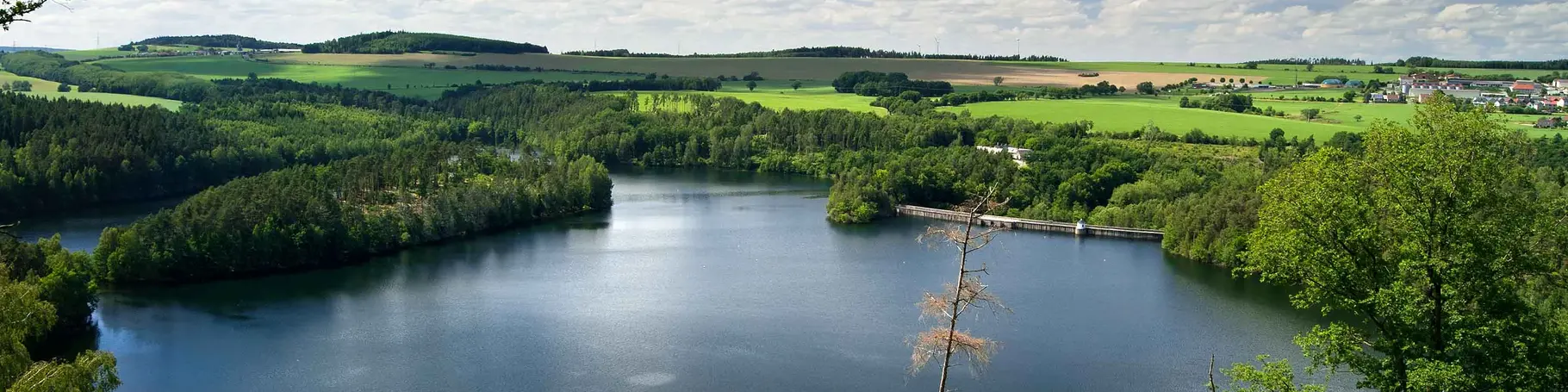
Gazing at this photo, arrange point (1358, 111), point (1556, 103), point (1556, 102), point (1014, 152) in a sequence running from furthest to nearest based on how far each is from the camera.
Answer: point (1358, 111) < point (1556, 102) < point (1556, 103) < point (1014, 152)

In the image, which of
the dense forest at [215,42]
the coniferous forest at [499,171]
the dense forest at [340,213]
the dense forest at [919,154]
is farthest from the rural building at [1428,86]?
the dense forest at [215,42]

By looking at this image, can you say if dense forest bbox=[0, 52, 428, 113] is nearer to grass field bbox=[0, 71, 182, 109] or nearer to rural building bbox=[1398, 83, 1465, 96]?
grass field bbox=[0, 71, 182, 109]

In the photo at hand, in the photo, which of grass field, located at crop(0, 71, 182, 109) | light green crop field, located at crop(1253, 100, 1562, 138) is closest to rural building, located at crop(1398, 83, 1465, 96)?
light green crop field, located at crop(1253, 100, 1562, 138)

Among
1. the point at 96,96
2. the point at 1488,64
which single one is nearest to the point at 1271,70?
the point at 1488,64

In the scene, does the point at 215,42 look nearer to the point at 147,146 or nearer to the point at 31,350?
the point at 147,146

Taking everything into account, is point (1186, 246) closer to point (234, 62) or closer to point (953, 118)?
point (953, 118)

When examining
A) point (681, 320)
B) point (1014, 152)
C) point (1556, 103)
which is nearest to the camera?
point (681, 320)
